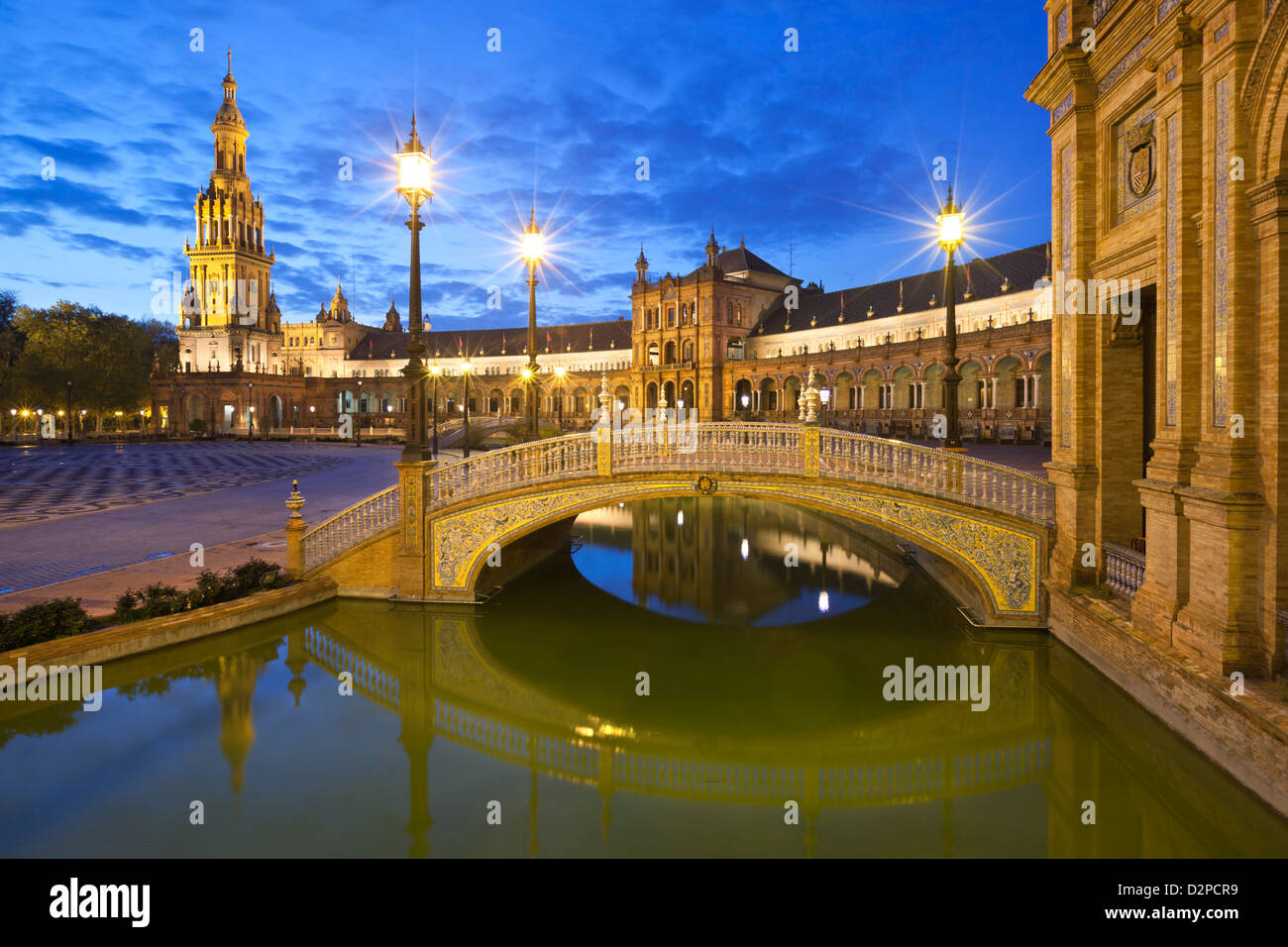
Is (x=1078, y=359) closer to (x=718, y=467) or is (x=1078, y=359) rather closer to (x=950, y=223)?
(x=950, y=223)

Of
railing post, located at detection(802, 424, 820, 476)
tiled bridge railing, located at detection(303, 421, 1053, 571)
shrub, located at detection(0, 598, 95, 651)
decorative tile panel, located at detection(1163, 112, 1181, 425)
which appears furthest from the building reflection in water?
shrub, located at detection(0, 598, 95, 651)

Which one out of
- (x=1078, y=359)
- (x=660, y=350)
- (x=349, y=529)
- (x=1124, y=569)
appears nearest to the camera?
(x=1124, y=569)

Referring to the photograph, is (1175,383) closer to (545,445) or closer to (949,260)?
(949,260)

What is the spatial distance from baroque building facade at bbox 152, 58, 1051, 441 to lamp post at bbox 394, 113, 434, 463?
72.9 ft

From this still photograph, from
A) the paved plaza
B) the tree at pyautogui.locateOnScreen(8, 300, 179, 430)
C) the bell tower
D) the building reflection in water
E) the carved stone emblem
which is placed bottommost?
the building reflection in water

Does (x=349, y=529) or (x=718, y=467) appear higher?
(x=718, y=467)

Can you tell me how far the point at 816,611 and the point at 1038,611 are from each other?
4222 mm

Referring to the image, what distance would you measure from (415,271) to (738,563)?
37.3 feet

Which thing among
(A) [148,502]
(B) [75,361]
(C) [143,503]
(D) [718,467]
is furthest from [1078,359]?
(B) [75,361]

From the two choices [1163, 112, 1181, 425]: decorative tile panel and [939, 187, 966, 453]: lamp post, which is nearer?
[1163, 112, 1181, 425]: decorative tile panel

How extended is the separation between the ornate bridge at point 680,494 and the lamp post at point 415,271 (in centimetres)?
70

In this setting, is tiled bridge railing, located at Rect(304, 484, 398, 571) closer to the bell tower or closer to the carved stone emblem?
the carved stone emblem

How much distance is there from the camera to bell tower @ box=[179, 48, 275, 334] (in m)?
101

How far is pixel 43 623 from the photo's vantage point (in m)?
10.2
